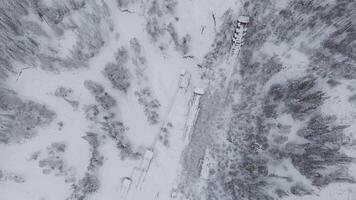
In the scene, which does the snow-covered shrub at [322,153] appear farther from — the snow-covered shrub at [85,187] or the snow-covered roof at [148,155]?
the snow-covered shrub at [85,187]

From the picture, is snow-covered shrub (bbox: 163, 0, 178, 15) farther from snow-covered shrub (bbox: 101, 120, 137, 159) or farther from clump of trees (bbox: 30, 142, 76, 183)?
clump of trees (bbox: 30, 142, 76, 183)

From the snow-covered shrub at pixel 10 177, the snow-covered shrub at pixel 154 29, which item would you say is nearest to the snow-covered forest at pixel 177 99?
the snow-covered shrub at pixel 10 177

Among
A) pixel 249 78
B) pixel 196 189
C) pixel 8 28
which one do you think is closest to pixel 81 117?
pixel 8 28

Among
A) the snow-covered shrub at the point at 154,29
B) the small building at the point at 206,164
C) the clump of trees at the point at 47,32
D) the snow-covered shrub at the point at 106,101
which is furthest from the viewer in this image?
the snow-covered shrub at the point at 154,29

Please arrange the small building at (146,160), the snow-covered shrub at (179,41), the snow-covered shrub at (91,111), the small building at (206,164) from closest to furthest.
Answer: the snow-covered shrub at (91,111), the small building at (146,160), the small building at (206,164), the snow-covered shrub at (179,41)

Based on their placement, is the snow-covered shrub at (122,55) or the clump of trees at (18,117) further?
the snow-covered shrub at (122,55)

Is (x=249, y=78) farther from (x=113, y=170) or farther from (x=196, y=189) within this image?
(x=113, y=170)
